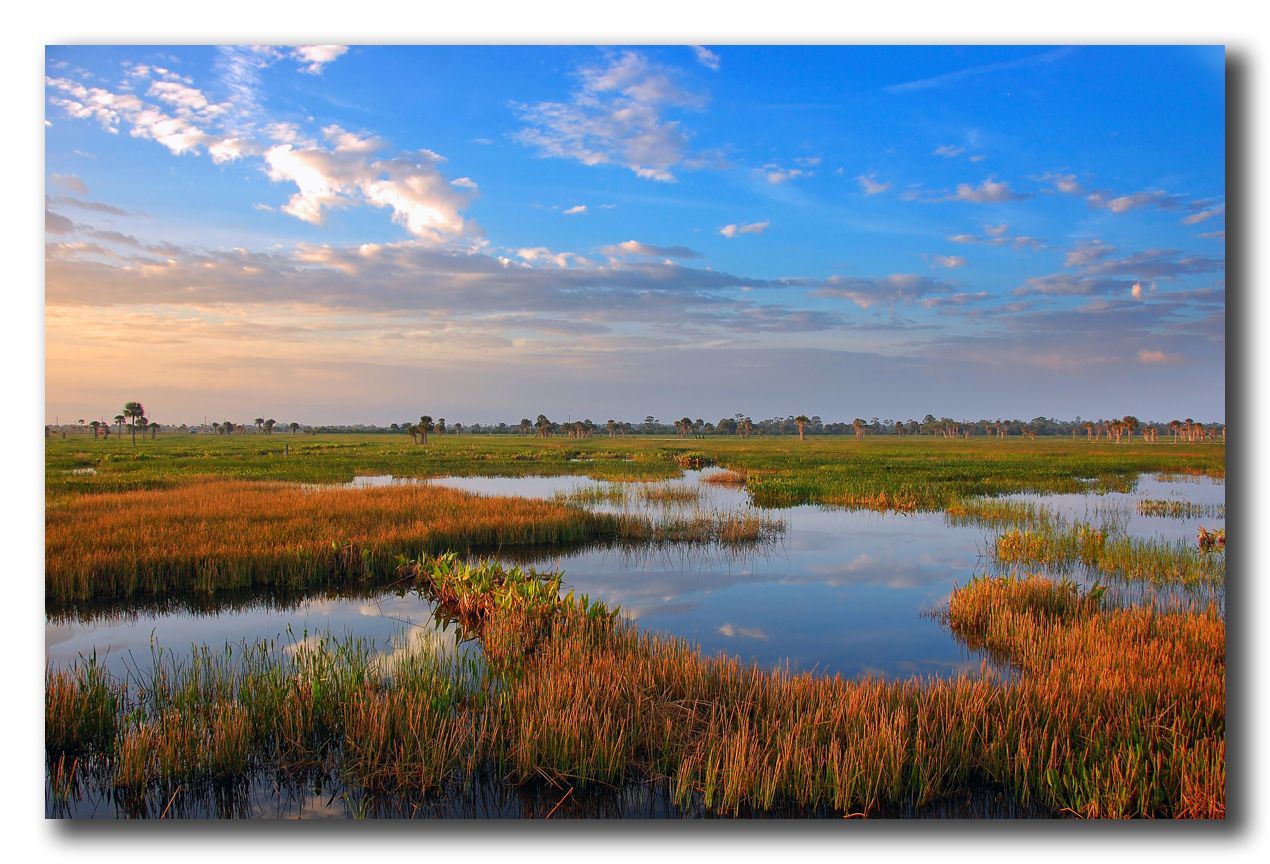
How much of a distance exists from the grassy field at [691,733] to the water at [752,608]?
1852mm

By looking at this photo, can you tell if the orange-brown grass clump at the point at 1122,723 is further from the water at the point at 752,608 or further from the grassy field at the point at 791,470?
the grassy field at the point at 791,470

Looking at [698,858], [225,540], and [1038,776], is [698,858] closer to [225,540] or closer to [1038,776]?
[1038,776]

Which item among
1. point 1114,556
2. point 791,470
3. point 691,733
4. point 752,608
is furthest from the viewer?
point 791,470

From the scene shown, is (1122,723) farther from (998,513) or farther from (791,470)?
(791,470)

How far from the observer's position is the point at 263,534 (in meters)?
12.6

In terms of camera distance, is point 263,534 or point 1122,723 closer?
point 1122,723

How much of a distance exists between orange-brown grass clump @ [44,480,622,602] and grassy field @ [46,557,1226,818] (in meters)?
4.55

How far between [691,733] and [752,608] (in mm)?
5128

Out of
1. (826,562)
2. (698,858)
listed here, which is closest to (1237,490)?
(698,858)

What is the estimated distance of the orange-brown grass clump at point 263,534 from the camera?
10.3 m

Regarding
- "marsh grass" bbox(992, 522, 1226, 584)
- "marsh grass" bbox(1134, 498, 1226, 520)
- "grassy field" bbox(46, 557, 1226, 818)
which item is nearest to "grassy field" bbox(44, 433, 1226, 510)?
"marsh grass" bbox(1134, 498, 1226, 520)

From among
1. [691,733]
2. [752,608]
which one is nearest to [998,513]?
[752,608]

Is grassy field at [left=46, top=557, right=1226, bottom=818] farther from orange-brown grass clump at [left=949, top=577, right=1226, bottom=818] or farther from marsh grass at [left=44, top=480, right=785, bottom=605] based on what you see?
marsh grass at [left=44, top=480, right=785, bottom=605]

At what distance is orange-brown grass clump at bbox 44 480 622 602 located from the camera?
33.8 ft
